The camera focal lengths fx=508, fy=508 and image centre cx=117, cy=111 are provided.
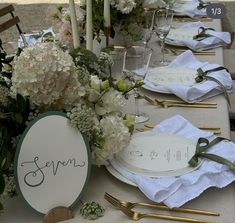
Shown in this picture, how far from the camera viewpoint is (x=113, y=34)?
171 centimetres

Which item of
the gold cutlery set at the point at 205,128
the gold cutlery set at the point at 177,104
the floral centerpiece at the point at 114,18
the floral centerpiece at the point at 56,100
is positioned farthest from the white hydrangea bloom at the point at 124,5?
the floral centerpiece at the point at 56,100

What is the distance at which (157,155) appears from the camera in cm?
112

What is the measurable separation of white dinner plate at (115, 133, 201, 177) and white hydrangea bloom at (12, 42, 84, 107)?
230 mm

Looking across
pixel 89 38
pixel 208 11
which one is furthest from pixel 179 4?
pixel 89 38

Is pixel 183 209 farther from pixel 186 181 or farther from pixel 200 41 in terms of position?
pixel 200 41

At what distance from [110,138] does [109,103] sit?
0.08 metres

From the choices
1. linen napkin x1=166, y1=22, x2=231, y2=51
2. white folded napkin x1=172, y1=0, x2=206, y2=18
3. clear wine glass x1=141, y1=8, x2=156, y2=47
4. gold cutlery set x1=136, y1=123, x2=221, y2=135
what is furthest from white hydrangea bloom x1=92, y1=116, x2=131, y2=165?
white folded napkin x1=172, y1=0, x2=206, y2=18

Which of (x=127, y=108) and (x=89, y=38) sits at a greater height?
(x=89, y=38)

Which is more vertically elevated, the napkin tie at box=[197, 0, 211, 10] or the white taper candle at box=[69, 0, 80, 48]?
the white taper candle at box=[69, 0, 80, 48]

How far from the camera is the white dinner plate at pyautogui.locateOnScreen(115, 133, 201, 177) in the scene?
1.05 m

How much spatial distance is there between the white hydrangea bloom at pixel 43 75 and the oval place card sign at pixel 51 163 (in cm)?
4

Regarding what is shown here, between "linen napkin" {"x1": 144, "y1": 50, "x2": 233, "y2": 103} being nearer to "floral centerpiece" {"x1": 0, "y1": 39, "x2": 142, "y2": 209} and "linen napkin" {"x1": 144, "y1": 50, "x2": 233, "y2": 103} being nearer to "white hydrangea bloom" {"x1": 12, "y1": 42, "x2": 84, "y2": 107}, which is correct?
"floral centerpiece" {"x1": 0, "y1": 39, "x2": 142, "y2": 209}

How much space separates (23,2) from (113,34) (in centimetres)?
431

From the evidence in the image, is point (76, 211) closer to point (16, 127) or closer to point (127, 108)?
point (16, 127)
